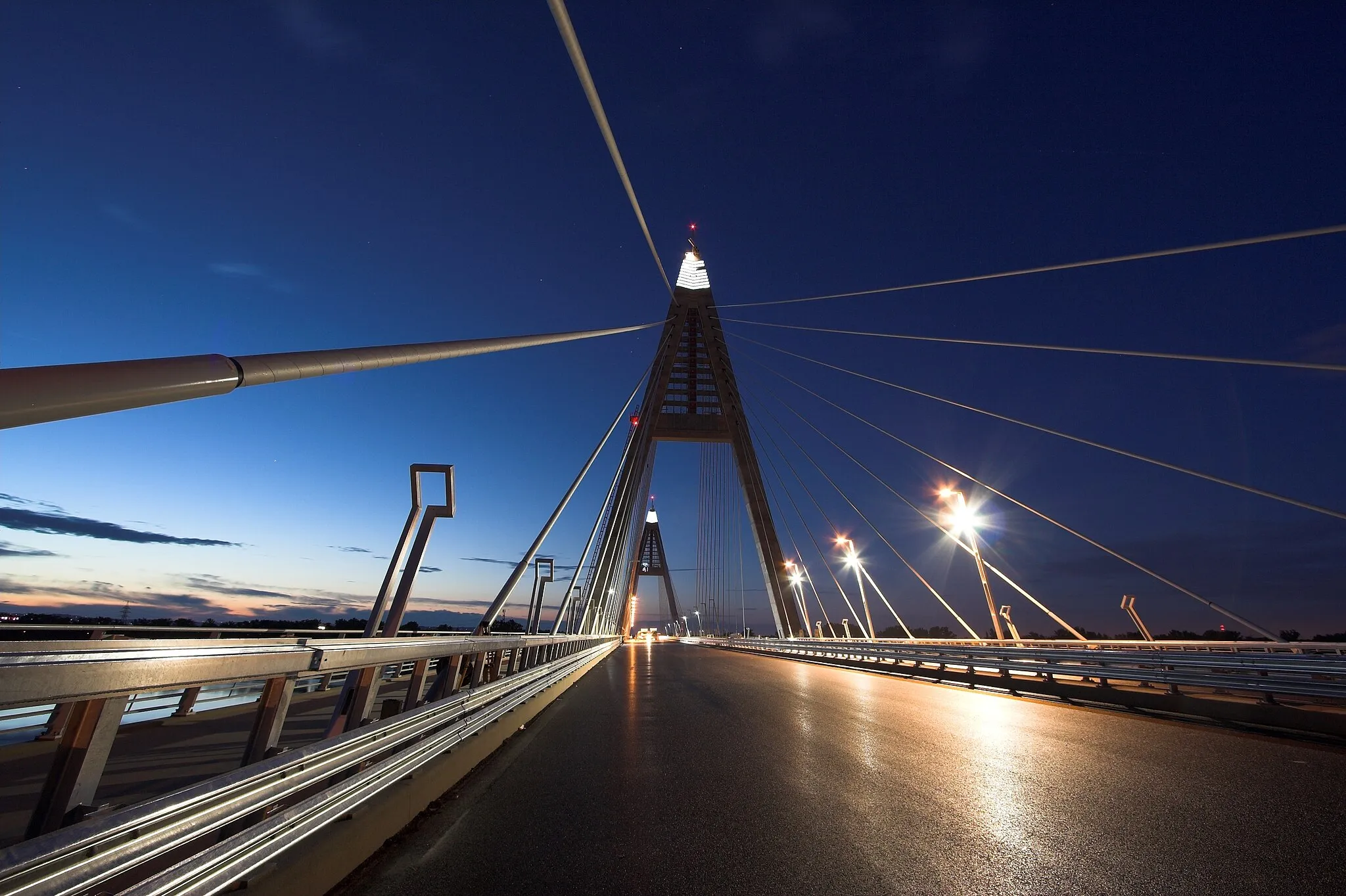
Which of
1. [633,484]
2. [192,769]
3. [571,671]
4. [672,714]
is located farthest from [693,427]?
[192,769]

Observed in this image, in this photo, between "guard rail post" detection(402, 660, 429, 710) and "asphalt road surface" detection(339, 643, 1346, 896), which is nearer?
"asphalt road surface" detection(339, 643, 1346, 896)

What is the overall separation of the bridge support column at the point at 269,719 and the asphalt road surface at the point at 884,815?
0.75 m

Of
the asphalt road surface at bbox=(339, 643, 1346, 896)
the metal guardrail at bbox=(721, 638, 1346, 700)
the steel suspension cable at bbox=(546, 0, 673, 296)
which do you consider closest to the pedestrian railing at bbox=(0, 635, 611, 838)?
the asphalt road surface at bbox=(339, 643, 1346, 896)

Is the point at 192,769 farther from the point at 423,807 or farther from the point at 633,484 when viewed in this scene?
the point at 633,484

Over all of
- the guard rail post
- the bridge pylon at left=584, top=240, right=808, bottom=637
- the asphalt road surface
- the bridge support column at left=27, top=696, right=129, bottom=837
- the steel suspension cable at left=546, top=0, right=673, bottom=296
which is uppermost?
the bridge pylon at left=584, top=240, right=808, bottom=637

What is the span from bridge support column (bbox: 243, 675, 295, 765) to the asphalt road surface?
2.45ft

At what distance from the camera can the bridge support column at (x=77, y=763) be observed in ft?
6.82

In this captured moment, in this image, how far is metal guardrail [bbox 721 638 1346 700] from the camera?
8492 mm

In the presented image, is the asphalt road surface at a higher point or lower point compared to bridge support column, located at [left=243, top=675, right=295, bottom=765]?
lower

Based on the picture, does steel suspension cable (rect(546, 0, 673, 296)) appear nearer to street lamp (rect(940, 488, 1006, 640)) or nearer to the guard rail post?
the guard rail post

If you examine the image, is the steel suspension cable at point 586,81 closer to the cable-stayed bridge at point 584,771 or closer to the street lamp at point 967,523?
the cable-stayed bridge at point 584,771

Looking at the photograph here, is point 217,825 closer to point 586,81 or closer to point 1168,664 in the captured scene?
point 586,81

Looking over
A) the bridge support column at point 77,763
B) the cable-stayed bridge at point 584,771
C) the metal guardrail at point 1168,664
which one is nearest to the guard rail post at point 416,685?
the cable-stayed bridge at point 584,771

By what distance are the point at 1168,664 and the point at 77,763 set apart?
1257 centimetres
